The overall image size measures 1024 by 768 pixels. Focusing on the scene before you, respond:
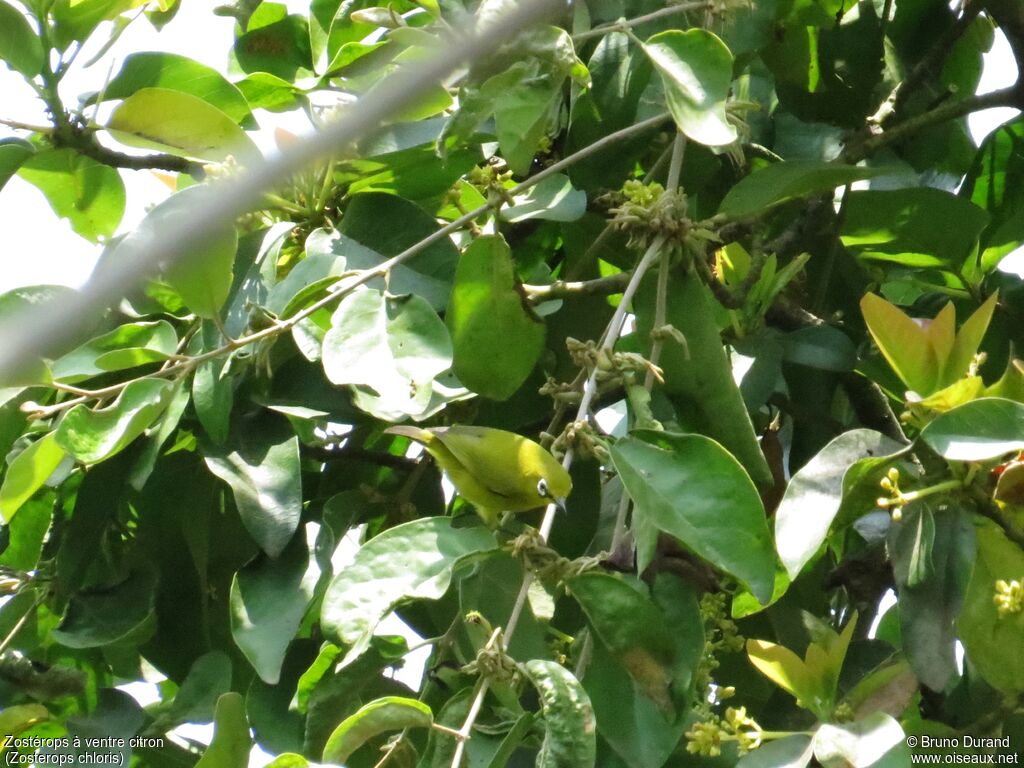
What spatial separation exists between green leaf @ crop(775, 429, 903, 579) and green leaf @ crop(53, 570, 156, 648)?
1.58ft

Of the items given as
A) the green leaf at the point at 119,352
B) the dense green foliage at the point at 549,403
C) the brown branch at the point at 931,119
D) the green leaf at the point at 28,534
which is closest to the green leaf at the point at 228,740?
the dense green foliage at the point at 549,403

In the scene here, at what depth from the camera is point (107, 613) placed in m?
0.92

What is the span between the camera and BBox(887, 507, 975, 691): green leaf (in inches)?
28.5

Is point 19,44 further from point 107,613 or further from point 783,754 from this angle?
point 783,754

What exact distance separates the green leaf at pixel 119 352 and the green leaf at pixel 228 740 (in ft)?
0.80

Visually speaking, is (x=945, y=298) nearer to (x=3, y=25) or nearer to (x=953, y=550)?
(x=953, y=550)

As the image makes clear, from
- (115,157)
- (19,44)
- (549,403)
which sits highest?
(19,44)

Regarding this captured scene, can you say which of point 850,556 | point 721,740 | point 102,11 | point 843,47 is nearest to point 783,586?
point 721,740

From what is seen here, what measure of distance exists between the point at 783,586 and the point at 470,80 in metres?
0.37

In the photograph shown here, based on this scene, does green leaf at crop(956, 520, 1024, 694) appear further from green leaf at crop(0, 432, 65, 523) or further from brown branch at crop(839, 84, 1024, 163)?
green leaf at crop(0, 432, 65, 523)

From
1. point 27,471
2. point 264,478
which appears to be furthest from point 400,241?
point 27,471

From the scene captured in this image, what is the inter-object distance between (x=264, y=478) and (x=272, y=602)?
8cm

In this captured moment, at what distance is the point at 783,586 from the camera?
715 millimetres

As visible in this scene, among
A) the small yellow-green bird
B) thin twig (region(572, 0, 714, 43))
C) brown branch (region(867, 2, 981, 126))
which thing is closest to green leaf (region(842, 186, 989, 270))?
brown branch (region(867, 2, 981, 126))
